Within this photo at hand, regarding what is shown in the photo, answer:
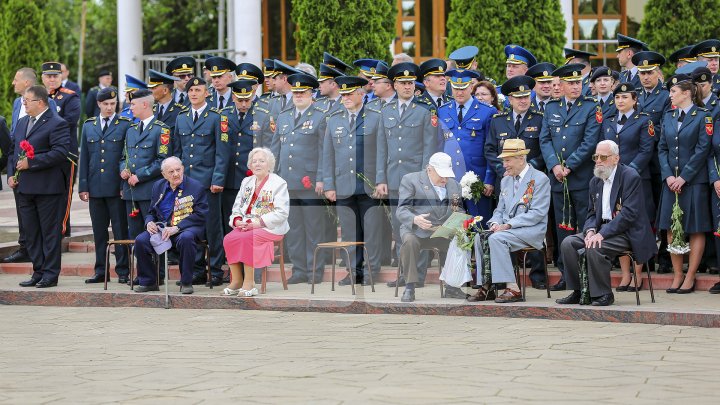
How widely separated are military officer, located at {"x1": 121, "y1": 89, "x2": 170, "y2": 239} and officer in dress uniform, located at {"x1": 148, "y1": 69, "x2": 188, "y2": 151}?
0.46 meters

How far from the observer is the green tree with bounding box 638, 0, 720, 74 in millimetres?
16547

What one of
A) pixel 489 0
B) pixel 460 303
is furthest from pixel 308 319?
pixel 489 0

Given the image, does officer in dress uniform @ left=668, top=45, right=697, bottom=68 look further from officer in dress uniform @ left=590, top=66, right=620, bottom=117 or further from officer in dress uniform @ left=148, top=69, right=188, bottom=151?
officer in dress uniform @ left=148, top=69, right=188, bottom=151

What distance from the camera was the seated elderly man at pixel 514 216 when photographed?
38.4 ft

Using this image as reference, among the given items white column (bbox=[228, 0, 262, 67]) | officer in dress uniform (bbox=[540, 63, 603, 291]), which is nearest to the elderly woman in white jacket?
officer in dress uniform (bbox=[540, 63, 603, 291])

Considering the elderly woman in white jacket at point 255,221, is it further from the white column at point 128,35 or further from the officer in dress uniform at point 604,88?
the white column at point 128,35

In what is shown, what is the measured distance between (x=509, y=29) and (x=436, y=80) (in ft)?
12.2

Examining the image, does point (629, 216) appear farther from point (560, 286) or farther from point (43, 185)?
point (43, 185)

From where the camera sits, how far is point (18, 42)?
28.6 m

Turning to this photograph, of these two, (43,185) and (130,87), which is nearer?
(43,185)

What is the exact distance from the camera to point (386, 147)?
13.3m

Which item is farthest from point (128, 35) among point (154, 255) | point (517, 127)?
point (517, 127)

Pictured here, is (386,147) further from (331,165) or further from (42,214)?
(42,214)

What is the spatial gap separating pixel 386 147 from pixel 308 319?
2.45 meters
